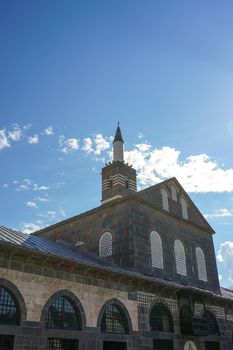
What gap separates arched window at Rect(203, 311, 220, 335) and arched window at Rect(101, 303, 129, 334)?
7.46 meters

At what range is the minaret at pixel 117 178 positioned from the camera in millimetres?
26422

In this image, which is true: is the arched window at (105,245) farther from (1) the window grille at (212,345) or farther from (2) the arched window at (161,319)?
(1) the window grille at (212,345)

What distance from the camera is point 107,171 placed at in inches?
1096

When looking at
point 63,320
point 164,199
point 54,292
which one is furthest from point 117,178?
point 63,320

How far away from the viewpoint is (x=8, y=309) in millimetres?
14172

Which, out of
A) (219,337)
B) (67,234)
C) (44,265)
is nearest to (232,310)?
(219,337)

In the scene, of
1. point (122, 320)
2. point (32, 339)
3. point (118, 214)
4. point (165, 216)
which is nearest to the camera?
point (32, 339)

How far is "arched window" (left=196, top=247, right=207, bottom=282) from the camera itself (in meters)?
26.6

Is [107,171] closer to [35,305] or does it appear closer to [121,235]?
[121,235]

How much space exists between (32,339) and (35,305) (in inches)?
47.9

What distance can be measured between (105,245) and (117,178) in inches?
203

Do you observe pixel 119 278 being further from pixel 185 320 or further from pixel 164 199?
pixel 164 199

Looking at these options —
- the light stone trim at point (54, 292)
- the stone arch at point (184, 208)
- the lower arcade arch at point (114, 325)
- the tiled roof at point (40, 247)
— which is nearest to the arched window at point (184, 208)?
the stone arch at point (184, 208)

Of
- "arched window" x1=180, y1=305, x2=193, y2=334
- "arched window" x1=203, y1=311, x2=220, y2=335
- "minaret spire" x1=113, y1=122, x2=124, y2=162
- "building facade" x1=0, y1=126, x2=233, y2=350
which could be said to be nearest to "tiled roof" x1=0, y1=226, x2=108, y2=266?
"building facade" x1=0, y1=126, x2=233, y2=350
